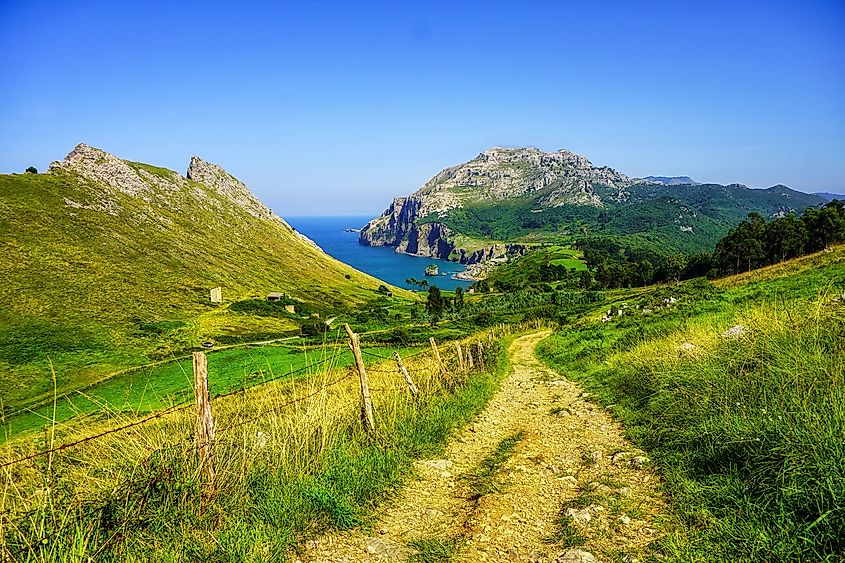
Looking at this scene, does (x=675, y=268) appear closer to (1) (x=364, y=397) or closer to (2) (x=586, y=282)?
(2) (x=586, y=282)

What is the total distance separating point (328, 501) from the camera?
612 centimetres

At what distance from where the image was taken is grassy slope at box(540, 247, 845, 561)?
4.35 m

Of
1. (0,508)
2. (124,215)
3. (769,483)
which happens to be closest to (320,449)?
(0,508)

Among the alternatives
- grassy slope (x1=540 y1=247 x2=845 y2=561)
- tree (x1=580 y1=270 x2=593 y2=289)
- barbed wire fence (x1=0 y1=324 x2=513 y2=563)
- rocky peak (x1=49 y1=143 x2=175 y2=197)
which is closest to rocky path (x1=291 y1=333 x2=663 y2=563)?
grassy slope (x1=540 y1=247 x2=845 y2=561)

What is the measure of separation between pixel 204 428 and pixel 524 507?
4.31 metres

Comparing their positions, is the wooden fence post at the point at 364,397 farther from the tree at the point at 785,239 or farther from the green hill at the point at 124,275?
the tree at the point at 785,239

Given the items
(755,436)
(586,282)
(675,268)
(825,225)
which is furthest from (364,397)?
(586,282)

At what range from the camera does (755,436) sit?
5.68 meters

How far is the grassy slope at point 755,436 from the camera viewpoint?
4348 mm

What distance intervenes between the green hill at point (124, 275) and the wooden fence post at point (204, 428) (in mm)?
45900

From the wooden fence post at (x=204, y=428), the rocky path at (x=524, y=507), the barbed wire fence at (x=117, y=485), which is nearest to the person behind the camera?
the barbed wire fence at (x=117, y=485)

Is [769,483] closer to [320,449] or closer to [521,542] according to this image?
[521,542]

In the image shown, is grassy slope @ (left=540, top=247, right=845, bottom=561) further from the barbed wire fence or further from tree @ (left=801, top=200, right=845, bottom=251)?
tree @ (left=801, top=200, right=845, bottom=251)

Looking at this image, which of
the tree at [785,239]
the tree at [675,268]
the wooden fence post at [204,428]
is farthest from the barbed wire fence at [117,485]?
the tree at [675,268]
